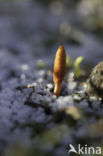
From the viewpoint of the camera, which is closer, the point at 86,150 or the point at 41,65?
the point at 86,150

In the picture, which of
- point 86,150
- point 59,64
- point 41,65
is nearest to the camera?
point 86,150

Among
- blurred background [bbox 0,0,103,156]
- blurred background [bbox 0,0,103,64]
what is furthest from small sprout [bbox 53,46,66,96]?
blurred background [bbox 0,0,103,64]

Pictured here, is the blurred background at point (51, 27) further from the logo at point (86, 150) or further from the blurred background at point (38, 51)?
the logo at point (86, 150)

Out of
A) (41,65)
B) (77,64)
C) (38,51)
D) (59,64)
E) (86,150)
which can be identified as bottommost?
(86,150)

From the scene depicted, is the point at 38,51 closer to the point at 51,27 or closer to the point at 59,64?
the point at 51,27

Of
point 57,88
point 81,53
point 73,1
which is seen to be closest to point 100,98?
point 57,88

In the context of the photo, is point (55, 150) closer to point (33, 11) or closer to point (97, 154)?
point (97, 154)

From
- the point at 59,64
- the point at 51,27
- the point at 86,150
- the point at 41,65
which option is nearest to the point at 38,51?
the point at 41,65

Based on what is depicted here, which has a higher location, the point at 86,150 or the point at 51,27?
the point at 51,27
